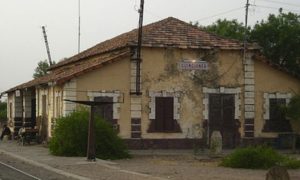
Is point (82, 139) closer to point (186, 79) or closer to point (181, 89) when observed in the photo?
point (181, 89)

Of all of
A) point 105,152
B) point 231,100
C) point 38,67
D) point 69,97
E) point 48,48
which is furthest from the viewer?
point 38,67

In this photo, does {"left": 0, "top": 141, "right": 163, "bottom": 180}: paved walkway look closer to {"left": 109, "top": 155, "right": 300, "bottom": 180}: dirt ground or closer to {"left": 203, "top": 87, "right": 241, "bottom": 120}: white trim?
{"left": 109, "top": 155, "right": 300, "bottom": 180}: dirt ground

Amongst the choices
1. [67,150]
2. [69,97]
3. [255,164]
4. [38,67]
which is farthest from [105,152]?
[38,67]

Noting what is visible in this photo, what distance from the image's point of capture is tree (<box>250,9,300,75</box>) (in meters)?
35.7

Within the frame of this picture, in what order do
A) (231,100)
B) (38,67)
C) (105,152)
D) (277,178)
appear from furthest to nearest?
(38,67) < (231,100) < (105,152) < (277,178)

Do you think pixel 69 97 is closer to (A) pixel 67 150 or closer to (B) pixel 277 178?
(A) pixel 67 150

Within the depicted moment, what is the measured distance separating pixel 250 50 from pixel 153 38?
467 centimetres

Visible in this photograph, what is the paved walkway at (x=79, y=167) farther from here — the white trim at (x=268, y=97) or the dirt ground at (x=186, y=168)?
the white trim at (x=268, y=97)

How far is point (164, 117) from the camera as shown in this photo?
28969 millimetres

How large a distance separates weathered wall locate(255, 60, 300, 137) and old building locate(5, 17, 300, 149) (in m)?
0.05

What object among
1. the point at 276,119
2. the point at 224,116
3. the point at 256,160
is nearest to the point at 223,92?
the point at 224,116

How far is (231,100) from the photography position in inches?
1178

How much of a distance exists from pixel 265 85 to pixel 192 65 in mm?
3855

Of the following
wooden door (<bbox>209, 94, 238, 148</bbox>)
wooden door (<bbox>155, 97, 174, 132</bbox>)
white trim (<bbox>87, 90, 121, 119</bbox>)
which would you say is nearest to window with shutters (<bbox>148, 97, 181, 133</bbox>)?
wooden door (<bbox>155, 97, 174, 132</bbox>)
